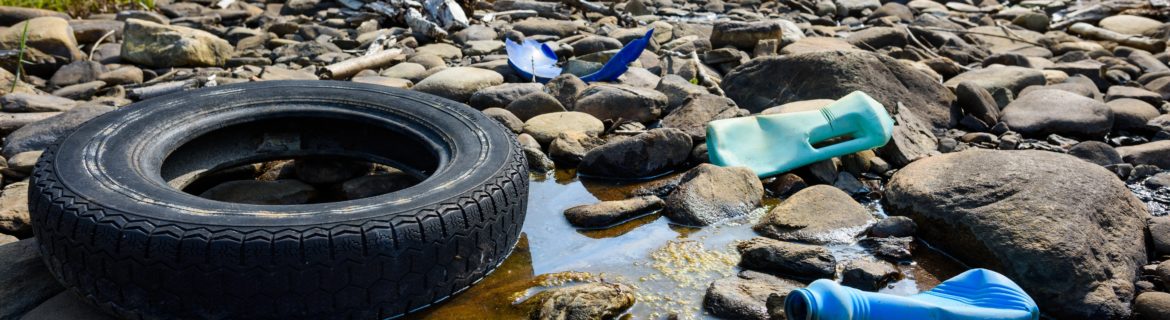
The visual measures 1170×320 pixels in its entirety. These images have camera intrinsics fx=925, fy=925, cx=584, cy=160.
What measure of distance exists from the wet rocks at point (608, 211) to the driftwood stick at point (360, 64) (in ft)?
9.71

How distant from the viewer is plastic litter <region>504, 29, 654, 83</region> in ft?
22.1

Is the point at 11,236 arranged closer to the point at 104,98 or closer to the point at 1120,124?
the point at 104,98

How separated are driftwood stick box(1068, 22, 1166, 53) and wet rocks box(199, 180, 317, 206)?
8.28 metres

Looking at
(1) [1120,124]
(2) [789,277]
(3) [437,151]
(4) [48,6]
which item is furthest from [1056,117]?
(4) [48,6]

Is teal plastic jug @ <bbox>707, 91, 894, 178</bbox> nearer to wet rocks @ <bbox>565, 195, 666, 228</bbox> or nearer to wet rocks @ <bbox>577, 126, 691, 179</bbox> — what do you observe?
wet rocks @ <bbox>577, 126, 691, 179</bbox>

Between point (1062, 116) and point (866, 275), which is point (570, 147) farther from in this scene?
point (1062, 116)

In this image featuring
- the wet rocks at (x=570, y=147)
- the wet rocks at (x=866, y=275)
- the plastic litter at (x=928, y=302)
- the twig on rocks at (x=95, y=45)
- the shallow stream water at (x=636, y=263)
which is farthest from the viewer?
the twig on rocks at (x=95, y=45)

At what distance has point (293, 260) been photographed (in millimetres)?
3035

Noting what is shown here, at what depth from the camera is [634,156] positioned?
5.04 meters

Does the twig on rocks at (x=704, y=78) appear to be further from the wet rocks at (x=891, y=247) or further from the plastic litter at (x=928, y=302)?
the plastic litter at (x=928, y=302)

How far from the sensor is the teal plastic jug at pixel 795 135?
Answer: 16.6ft

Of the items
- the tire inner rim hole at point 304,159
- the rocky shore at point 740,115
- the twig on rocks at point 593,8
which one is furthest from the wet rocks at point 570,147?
the twig on rocks at point 593,8

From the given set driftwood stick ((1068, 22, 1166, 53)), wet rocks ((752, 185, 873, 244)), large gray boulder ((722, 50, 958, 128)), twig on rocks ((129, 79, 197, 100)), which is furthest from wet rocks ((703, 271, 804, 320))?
driftwood stick ((1068, 22, 1166, 53))

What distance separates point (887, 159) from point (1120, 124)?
2020mm
